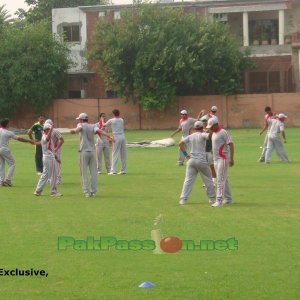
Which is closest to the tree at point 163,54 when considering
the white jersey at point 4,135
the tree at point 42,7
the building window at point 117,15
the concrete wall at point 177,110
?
the concrete wall at point 177,110

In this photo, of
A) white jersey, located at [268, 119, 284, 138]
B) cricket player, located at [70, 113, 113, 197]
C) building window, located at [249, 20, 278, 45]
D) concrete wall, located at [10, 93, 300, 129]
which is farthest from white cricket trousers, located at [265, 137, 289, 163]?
building window, located at [249, 20, 278, 45]

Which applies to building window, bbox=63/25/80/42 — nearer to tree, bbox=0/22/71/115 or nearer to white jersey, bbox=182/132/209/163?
tree, bbox=0/22/71/115

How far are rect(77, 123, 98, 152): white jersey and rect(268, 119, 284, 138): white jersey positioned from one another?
33.9 feet

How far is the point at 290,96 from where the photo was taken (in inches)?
2226

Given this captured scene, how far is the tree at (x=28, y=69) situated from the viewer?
198 ft

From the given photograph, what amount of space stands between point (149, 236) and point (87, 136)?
240 inches

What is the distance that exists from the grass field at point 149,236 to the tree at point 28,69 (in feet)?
119

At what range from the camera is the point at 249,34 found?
64.8 metres

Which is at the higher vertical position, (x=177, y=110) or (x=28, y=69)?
(x=28, y=69)

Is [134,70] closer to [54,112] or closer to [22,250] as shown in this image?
[54,112]

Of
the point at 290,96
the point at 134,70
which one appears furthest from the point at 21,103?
the point at 290,96

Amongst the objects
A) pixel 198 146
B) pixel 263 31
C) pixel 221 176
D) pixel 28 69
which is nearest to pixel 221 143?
pixel 198 146

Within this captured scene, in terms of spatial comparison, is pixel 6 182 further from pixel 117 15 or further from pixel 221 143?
pixel 117 15

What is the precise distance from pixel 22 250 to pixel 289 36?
5166 centimetres
